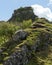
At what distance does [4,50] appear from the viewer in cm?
9225

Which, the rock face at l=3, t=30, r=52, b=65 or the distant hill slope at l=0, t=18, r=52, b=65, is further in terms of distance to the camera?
the distant hill slope at l=0, t=18, r=52, b=65

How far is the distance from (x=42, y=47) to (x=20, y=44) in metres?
9.37

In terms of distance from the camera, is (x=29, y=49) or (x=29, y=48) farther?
(x=29, y=48)

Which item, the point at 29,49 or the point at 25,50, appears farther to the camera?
the point at 29,49

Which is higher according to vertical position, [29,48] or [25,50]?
[29,48]

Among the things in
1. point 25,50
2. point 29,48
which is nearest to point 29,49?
point 29,48

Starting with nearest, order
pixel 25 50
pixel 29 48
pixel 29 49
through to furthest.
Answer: pixel 25 50 → pixel 29 49 → pixel 29 48

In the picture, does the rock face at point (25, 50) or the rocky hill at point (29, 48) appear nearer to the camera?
the rock face at point (25, 50)

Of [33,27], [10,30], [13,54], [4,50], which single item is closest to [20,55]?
[13,54]

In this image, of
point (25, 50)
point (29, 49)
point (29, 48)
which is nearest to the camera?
point (25, 50)

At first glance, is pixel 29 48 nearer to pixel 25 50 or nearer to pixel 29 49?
pixel 29 49

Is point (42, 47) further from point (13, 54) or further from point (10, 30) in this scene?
point (10, 30)

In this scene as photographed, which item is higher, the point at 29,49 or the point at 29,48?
the point at 29,48

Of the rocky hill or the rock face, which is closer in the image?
the rock face
